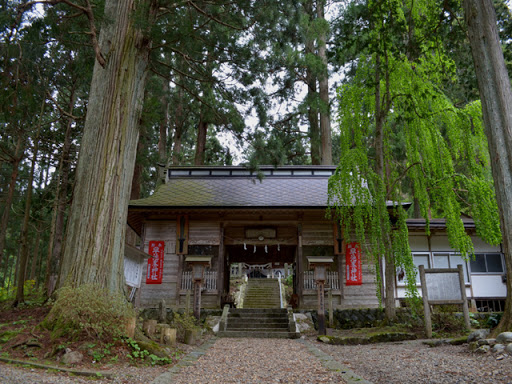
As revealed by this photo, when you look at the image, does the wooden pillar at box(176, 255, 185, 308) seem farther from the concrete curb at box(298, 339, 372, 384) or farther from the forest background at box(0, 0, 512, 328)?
the concrete curb at box(298, 339, 372, 384)

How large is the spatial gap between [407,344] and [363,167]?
417 cm

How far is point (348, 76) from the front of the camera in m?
18.5

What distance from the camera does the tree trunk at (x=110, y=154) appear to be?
5859mm

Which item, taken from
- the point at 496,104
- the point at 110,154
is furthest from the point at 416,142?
the point at 110,154

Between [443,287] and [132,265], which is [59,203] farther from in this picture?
[443,287]

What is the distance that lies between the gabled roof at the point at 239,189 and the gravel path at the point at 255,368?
19.8ft

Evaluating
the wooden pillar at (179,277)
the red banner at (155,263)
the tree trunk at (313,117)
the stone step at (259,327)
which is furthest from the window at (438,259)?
the red banner at (155,263)

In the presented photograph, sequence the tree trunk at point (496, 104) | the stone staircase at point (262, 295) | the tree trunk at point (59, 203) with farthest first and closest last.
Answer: the stone staircase at point (262, 295) < the tree trunk at point (59, 203) < the tree trunk at point (496, 104)

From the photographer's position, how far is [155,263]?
1330 centimetres

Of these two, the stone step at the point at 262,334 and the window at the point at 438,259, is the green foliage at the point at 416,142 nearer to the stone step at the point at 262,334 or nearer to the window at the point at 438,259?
the stone step at the point at 262,334

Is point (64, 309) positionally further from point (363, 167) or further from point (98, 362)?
point (363, 167)

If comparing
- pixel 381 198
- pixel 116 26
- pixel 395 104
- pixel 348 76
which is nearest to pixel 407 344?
pixel 381 198

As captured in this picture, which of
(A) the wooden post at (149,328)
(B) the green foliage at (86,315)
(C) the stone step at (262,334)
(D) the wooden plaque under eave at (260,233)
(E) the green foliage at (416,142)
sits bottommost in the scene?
(C) the stone step at (262,334)

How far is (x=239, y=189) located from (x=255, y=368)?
994 centimetres
